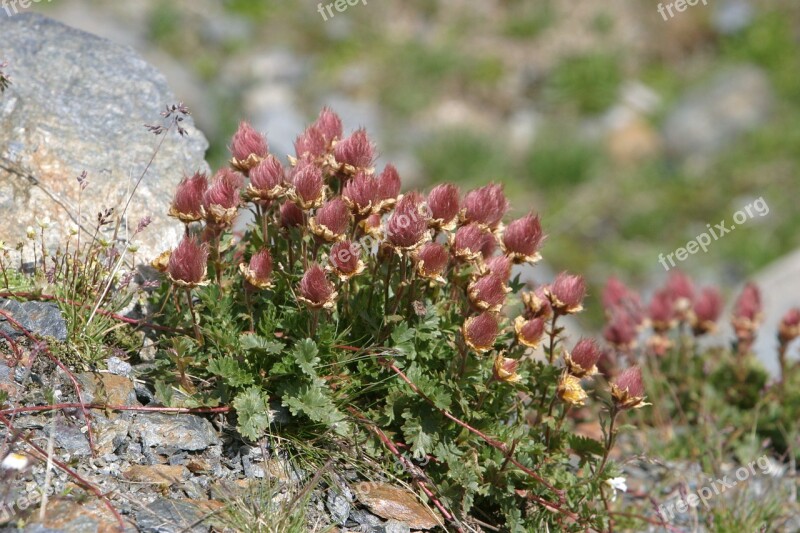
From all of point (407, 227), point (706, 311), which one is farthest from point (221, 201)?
point (706, 311)

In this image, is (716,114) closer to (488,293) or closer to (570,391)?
(570,391)

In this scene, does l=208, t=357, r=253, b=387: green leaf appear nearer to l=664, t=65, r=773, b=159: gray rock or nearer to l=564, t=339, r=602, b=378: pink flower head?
l=564, t=339, r=602, b=378: pink flower head

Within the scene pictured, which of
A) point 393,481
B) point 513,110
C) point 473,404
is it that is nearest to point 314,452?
point 393,481

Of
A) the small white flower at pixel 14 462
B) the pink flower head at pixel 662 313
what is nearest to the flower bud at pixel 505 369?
the small white flower at pixel 14 462

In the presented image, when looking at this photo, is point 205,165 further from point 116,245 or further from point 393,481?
point 393,481

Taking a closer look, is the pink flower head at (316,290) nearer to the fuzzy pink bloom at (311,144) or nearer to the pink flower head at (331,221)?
the pink flower head at (331,221)
